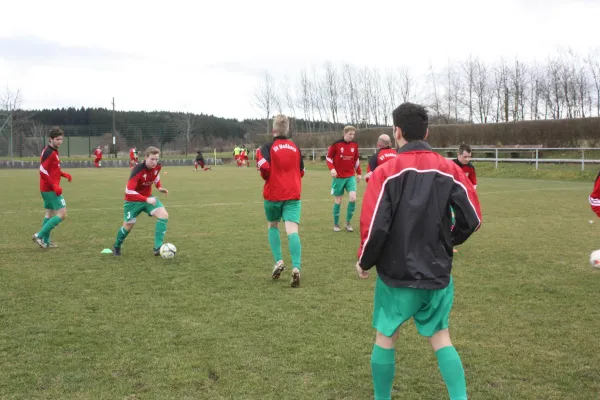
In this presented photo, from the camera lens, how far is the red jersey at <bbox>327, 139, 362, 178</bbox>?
11828 mm

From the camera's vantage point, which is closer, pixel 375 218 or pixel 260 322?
pixel 375 218

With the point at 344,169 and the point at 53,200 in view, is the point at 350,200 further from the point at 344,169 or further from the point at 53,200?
the point at 53,200

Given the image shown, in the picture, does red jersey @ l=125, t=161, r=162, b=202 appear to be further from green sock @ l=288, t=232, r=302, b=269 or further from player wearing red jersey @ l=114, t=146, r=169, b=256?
green sock @ l=288, t=232, r=302, b=269

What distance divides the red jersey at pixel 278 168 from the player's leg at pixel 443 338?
13.2 ft

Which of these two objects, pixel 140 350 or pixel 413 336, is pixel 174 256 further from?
pixel 413 336

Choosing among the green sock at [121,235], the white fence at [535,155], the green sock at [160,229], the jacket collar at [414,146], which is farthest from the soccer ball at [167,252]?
the white fence at [535,155]

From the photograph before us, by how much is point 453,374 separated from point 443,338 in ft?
0.66

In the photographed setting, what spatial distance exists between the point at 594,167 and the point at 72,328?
27.9 metres

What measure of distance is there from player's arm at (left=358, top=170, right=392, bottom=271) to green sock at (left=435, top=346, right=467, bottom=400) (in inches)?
26.8

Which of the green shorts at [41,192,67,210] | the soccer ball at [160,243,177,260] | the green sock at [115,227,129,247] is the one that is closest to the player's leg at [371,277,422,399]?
the soccer ball at [160,243,177,260]

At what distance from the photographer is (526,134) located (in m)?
35.6

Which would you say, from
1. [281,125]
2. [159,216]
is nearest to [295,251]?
[281,125]

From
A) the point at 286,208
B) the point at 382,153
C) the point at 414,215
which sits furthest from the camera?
the point at 382,153

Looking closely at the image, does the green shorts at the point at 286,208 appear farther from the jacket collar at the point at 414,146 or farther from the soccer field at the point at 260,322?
the jacket collar at the point at 414,146
